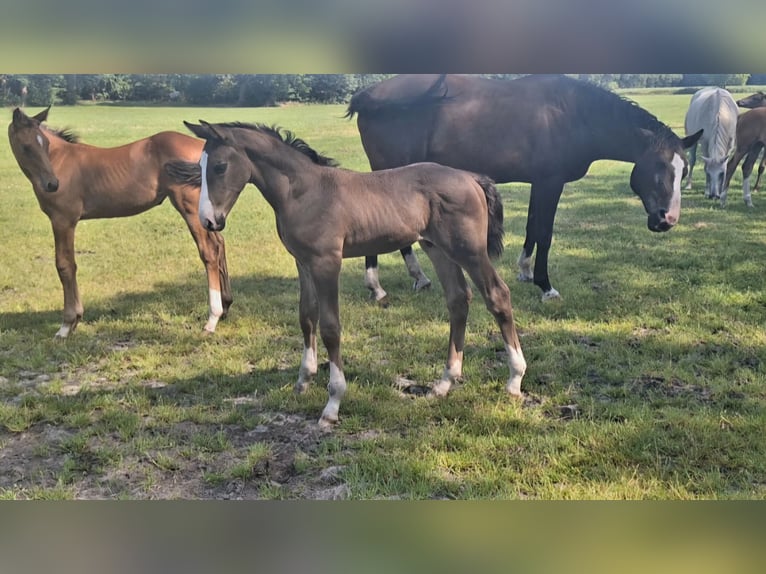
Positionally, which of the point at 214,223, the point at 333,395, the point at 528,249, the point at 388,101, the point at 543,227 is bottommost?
the point at 333,395

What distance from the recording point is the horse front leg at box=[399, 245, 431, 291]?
10.7ft

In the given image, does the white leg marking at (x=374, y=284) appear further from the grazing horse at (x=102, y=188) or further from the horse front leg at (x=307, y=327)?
the grazing horse at (x=102, y=188)

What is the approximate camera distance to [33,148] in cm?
302

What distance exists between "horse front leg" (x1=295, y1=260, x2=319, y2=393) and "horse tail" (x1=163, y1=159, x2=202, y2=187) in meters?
0.65

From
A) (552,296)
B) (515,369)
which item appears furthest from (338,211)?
(552,296)

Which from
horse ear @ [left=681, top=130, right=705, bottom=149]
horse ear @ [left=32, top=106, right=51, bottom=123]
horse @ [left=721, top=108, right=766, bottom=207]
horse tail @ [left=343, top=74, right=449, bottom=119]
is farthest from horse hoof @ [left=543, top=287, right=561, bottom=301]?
horse ear @ [left=32, top=106, right=51, bottom=123]

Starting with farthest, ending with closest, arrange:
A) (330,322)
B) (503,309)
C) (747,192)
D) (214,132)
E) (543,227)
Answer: (747,192) < (543,227) < (503,309) < (330,322) < (214,132)

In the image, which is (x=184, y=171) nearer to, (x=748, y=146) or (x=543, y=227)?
(x=543, y=227)

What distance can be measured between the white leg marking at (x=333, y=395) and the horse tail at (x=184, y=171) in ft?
3.67

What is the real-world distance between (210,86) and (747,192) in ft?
9.75

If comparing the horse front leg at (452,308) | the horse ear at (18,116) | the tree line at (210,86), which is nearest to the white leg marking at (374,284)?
the horse front leg at (452,308)

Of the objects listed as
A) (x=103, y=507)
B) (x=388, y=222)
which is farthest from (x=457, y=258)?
(x=103, y=507)

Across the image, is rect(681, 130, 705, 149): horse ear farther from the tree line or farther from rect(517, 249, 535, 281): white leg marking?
rect(517, 249, 535, 281): white leg marking
